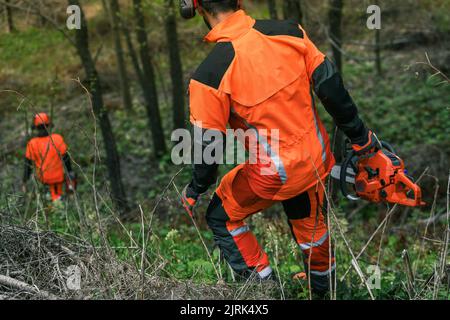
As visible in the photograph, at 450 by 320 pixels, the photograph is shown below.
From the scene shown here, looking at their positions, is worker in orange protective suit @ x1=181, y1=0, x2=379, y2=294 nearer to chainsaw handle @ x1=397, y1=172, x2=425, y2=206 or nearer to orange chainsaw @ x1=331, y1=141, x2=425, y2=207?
orange chainsaw @ x1=331, y1=141, x2=425, y2=207

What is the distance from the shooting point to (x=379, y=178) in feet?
12.8

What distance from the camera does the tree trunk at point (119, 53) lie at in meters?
13.5

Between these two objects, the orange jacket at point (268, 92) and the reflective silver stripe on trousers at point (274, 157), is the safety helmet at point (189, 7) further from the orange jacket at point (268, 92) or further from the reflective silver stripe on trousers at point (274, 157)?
the reflective silver stripe on trousers at point (274, 157)

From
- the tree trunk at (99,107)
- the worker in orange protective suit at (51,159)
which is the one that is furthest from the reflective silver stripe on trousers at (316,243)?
the worker in orange protective suit at (51,159)

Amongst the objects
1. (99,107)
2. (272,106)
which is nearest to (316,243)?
(272,106)

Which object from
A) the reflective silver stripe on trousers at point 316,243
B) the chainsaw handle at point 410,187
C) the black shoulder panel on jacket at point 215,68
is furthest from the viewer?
the reflective silver stripe on trousers at point 316,243

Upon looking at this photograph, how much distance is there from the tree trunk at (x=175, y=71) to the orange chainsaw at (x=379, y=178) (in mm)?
8632

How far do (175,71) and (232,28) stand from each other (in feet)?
31.4

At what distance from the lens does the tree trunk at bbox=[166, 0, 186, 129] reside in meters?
12.4

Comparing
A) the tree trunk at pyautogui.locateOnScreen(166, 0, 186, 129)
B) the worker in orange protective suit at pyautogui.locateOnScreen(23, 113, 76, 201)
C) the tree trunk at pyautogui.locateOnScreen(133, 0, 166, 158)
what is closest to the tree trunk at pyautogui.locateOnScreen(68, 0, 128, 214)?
the worker in orange protective suit at pyautogui.locateOnScreen(23, 113, 76, 201)

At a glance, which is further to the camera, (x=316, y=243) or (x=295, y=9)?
(x=295, y=9)

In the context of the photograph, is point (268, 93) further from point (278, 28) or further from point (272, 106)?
point (278, 28)
